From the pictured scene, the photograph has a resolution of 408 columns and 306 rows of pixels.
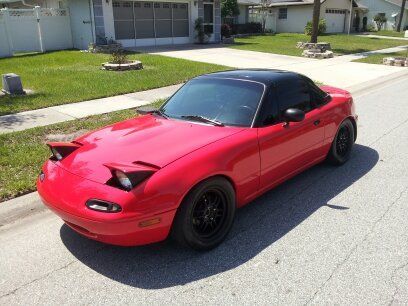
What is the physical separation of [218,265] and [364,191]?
7.73 ft

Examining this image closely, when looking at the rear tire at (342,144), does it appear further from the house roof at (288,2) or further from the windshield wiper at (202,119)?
the house roof at (288,2)

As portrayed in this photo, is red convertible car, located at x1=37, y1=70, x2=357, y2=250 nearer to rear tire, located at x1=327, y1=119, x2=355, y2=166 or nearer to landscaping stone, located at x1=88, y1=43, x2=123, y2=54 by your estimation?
rear tire, located at x1=327, y1=119, x2=355, y2=166

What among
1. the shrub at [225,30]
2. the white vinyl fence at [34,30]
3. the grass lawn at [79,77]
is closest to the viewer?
the grass lawn at [79,77]

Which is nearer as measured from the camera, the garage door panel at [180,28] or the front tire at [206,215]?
the front tire at [206,215]

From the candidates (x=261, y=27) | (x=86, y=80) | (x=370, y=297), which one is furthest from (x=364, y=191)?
(x=261, y=27)

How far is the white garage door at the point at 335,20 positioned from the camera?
143 feet

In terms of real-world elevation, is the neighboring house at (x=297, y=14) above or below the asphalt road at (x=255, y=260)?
above

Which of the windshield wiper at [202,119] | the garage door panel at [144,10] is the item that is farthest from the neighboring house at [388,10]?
the windshield wiper at [202,119]

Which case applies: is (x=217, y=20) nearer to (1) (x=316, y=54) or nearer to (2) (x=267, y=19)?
(1) (x=316, y=54)

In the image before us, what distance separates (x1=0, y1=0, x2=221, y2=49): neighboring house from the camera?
22302mm

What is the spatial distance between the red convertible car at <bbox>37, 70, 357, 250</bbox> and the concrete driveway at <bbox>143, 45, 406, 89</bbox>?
8.89 metres

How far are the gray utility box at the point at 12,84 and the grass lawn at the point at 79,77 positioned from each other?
1.17 feet

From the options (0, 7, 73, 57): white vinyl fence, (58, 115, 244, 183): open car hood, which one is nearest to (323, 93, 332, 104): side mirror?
(58, 115, 244, 183): open car hood

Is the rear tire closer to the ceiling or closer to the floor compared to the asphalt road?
closer to the ceiling
